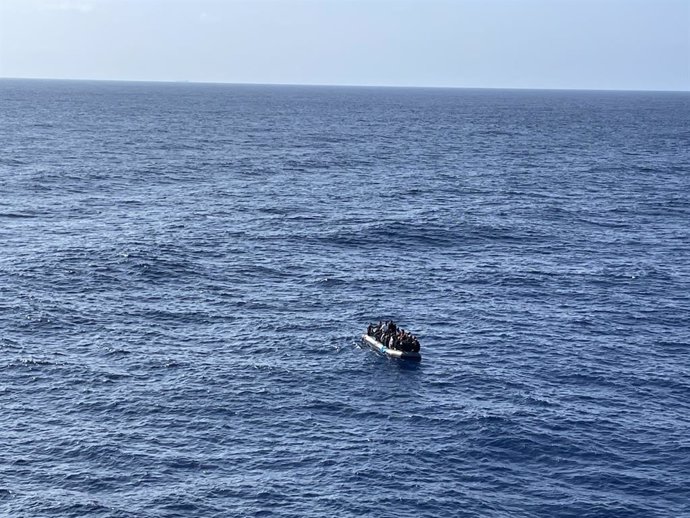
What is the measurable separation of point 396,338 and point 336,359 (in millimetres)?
5838

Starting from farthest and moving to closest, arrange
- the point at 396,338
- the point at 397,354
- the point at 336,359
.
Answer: the point at 336,359
the point at 396,338
the point at 397,354

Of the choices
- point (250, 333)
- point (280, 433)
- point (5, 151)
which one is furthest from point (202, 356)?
point (5, 151)

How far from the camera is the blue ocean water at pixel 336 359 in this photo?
58000 mm

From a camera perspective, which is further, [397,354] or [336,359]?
[336,359]

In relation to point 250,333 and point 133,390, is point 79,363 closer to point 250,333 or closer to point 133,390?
point 133,390

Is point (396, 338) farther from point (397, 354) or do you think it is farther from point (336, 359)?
point (336, 359)

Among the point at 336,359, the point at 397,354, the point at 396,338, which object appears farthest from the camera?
the point at 336,359

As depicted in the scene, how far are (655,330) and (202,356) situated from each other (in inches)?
1788

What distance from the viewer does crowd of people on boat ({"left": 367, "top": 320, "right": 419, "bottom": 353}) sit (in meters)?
78.7

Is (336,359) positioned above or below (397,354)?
below

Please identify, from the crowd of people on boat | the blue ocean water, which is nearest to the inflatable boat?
the crowd of people on boat

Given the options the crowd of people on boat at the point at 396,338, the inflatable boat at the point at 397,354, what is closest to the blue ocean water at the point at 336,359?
the inflatable boat at the point at 397,354

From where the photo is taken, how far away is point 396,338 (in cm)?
7894

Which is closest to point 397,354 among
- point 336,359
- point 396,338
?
point 396,338
